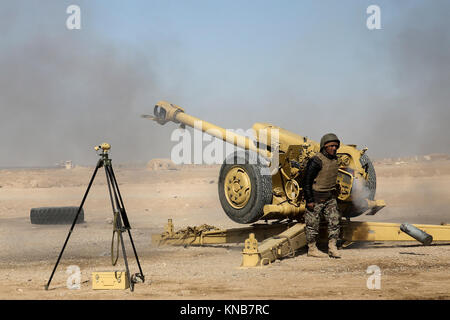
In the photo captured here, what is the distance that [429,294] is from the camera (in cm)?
686

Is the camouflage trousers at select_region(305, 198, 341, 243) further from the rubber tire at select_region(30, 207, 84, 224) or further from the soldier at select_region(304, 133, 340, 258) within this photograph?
the rubber tire at select_region(30, 207, 84, 224)

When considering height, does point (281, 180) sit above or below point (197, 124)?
below

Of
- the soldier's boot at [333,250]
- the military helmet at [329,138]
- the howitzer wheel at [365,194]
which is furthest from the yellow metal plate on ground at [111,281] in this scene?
the howitzer wheel at [365,194]

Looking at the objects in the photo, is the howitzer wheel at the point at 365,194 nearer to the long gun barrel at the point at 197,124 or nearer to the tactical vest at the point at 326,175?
the tactical vest at the point at 326,175

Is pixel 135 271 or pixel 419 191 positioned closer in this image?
pixel 135 271

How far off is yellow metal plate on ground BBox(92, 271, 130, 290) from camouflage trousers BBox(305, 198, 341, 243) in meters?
3.46

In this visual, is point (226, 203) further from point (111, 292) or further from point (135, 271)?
point (111, 292)

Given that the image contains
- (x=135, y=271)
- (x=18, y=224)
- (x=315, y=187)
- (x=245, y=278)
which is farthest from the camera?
(x=18, y=224)

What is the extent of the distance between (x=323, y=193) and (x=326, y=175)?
27 cm

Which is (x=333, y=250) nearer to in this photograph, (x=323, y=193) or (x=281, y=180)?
(x=323, y=193)

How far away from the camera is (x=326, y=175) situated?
9914 millimetres

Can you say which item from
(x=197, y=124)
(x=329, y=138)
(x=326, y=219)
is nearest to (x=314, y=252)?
(x=326, y=219)

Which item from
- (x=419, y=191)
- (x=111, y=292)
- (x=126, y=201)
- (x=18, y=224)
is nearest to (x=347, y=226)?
(x=111, y=292)

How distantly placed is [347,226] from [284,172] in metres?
1.35
